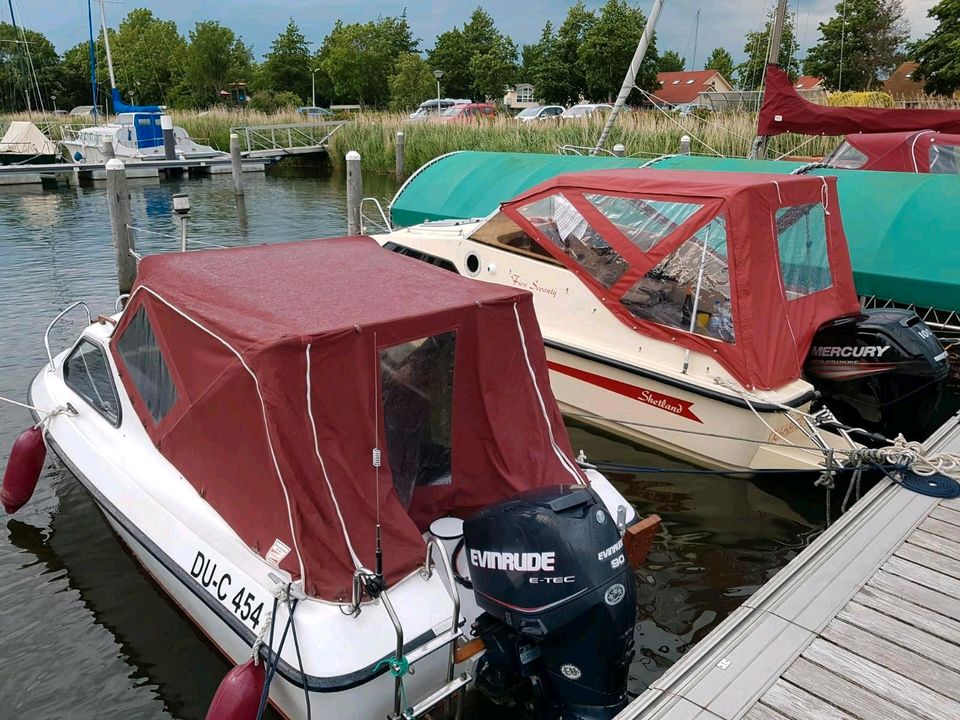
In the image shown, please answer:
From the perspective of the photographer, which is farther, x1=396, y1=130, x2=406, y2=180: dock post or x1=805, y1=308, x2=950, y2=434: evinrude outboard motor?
x1=396, y1=130, x2=406, y2=180: dock post

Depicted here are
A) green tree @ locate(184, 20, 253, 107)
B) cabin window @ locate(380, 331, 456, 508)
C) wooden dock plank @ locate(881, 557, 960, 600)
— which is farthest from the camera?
green tree @ locate(184, 20, 253, 107)

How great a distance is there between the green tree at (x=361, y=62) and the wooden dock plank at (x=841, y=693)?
181 ft

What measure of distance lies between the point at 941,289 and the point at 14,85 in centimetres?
6092

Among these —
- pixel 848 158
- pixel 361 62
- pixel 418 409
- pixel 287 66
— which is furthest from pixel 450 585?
pixel 287 66

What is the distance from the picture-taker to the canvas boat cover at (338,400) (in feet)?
11.3

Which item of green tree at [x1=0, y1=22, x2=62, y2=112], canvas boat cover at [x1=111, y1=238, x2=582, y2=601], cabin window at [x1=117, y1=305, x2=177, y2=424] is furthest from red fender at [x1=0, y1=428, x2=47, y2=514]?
green tree at [x1=0, y1=22, x2=62, y2=112]

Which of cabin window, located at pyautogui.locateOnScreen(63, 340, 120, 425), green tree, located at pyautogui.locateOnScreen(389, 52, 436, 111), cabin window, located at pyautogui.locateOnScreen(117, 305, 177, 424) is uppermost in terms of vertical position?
green tree, located at pyautogui.locateOnScreen(389, 52, 436, 111)

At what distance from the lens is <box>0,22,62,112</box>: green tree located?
51.9 metres

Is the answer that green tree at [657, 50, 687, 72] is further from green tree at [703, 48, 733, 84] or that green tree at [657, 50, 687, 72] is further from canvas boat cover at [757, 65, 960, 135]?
canvas boat cover at [757, 65, 960, 135]

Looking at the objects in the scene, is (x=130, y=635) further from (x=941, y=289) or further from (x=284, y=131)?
(x=284, y=131)

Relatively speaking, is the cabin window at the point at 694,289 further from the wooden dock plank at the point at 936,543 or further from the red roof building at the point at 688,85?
the red roof building at the point at 688,85

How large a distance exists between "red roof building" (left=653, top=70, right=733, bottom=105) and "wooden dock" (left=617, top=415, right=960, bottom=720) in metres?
60.9

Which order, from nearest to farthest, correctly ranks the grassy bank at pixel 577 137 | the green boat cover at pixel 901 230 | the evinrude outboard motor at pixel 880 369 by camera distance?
the evinrude outboard motor at pixel 880 369 < the green boat cover at pixel 901 230 < the grassy bank at pixel 577 137

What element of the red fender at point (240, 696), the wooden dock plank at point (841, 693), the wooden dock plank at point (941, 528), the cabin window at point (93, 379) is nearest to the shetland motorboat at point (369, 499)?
the red fender at point (240, 696)
